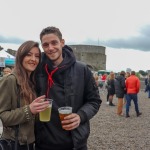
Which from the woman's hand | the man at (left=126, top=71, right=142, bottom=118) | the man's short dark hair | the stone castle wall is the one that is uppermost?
the stone castle wall

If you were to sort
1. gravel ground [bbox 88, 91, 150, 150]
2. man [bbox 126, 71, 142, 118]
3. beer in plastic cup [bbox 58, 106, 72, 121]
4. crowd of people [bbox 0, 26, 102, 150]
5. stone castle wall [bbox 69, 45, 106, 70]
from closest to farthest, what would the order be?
1. beer in plastic cup [bbox 58, 106, 72, 121]
2. crowd of people [bbox 0, 26, 102, 150]
3. gravel ground [bbox 88, 91, 150, 150]
4. man [bbox 126, 71, 142, 118]
5. stone castle wall [bbox 69, 45, 106, 70]

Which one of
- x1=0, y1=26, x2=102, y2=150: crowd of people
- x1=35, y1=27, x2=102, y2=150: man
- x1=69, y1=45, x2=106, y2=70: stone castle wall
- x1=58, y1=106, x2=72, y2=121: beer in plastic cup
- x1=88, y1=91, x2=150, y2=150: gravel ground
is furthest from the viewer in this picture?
x1=69, y1=45, x2=106, y2=70: stone castle wall

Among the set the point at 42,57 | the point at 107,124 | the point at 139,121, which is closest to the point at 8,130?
the point at 42,57

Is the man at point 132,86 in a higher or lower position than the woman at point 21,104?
lower

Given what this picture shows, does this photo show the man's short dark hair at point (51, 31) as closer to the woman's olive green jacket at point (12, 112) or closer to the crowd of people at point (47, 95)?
the crowd of people at point (47, 95)

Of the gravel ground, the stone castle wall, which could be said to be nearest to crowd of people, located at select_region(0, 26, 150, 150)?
the gravel ground

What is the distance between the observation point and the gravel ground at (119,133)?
274 inches

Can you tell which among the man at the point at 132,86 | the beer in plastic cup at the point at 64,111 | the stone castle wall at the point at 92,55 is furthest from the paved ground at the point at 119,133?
the stone castle wall at the point at 92,55

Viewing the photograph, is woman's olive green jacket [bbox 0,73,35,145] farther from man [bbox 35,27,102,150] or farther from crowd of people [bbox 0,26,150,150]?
man [bbox 35,27,102,150]

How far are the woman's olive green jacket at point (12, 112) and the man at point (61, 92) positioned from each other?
0.14 meters

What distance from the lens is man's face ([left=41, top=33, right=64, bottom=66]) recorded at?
101 inches

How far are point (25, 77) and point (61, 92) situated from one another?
11.8 inches

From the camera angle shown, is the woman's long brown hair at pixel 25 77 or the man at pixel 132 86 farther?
the man at pixel 132 86

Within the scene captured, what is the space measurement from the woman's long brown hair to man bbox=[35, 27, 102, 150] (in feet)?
0.22
